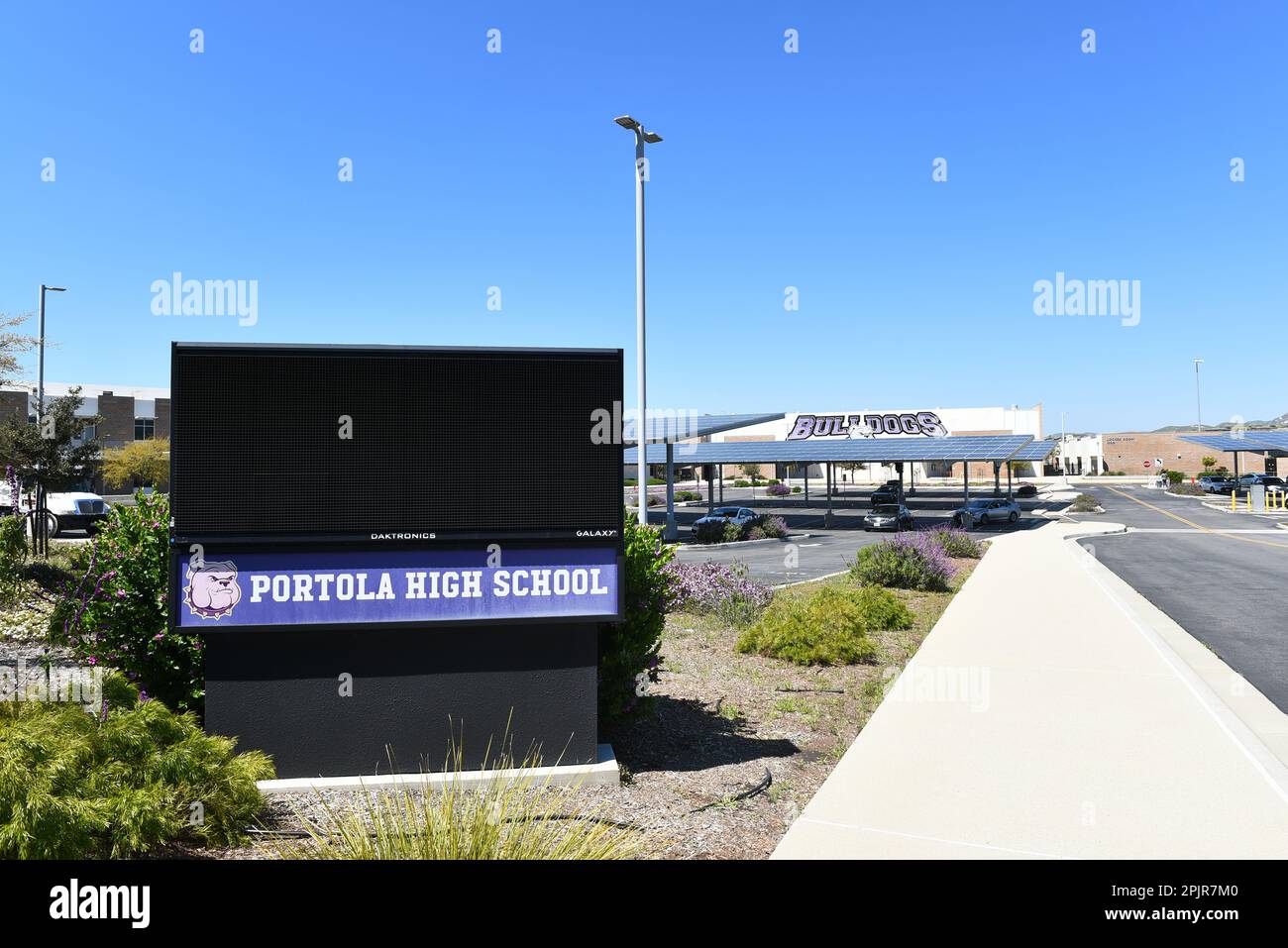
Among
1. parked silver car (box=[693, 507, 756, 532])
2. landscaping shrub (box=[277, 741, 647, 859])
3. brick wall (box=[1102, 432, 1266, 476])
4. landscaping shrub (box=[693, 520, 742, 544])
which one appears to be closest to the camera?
landscaping shrub (box=[277, 741, 647, 859])

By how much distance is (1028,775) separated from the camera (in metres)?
7.11

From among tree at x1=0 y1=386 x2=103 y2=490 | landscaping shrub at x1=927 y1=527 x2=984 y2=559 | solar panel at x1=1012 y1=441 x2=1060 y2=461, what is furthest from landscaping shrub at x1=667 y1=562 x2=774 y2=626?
solar panel at x1=1012 y1=441 x2=1060 y2=461

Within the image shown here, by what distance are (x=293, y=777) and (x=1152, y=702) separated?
28.6ft

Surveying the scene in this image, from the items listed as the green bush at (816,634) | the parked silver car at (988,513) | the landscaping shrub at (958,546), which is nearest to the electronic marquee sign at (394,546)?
the green bush at (816,634)

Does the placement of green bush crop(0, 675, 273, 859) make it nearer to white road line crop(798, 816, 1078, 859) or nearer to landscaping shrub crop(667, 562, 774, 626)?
white road line crop(798, 816, 1078, 859)

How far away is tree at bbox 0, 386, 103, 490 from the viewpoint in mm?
23234

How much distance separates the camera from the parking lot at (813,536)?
26.4m

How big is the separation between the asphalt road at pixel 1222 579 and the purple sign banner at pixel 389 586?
819 centimetres

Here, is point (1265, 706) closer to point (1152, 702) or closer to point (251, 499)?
point (1152, 702)

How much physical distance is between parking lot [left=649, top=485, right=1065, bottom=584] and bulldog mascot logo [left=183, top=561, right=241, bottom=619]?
56.0ft

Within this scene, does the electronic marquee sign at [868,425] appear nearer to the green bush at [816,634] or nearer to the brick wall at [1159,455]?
the green bush at [816,634]

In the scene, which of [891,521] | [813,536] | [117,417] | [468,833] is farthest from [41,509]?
[117,417]
